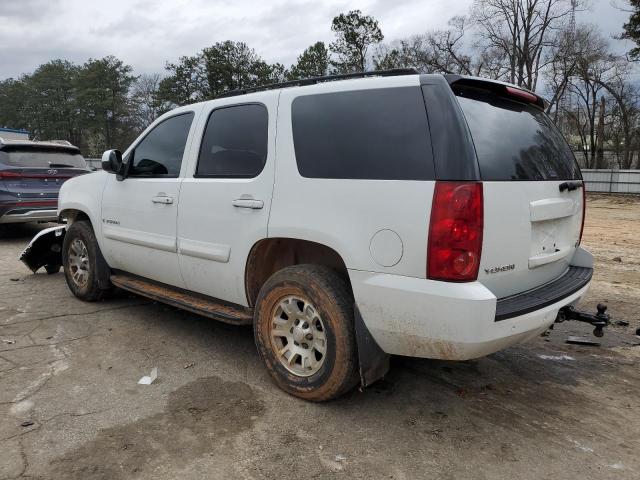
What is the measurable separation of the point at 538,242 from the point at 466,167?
81 cm

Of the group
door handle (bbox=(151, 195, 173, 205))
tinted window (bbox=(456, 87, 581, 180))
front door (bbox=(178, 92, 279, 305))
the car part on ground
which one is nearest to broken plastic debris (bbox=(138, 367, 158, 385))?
front door (bbox=(178, 92, 279, 305))

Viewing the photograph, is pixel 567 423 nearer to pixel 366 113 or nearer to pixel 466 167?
pixel 466 167

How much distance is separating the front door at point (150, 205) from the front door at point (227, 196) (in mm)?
178

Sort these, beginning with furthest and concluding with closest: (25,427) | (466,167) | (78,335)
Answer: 1. (78,335)
2. (25,427)
3. (466,167)

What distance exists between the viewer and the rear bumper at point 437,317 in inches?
99.0

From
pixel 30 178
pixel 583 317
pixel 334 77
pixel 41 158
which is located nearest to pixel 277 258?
pixel 334 77

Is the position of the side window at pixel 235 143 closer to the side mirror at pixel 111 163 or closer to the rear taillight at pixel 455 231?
the side mirror at pixel 111 163

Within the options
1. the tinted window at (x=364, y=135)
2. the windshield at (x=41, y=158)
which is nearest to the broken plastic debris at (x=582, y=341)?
the tinted window at (x=364, y=135)

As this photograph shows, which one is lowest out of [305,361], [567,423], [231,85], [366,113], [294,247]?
[567,423]

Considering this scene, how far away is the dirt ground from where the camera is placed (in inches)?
103

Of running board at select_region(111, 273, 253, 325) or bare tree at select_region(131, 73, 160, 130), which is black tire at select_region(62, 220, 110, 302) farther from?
bare tree at select_region(131, 73, 160, 130)

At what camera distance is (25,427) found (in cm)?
292

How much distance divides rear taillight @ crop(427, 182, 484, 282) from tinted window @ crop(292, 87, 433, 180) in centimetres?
17

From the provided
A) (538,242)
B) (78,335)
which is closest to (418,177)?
(538,242)
